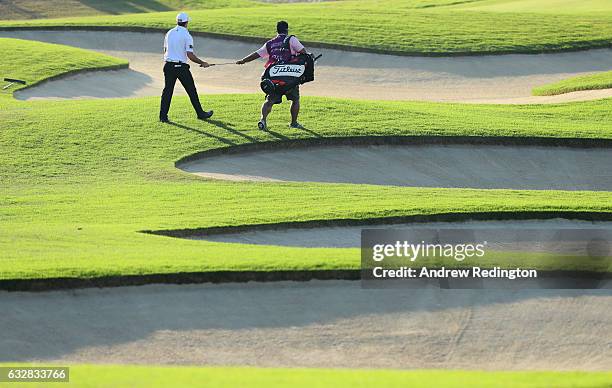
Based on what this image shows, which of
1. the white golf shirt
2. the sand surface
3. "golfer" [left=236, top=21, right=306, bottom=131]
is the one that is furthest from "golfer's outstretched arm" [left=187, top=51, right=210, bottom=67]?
the sand surface

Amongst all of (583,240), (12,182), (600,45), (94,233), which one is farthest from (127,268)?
(600,45)

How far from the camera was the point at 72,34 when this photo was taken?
43.8m

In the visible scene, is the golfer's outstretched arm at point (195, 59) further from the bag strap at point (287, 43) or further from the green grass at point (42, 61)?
the green grass at point (42, 61)

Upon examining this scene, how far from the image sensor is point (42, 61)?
115 ft

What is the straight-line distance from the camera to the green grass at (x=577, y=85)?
109 ft

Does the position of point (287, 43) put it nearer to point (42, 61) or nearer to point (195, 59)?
point (195, 59)

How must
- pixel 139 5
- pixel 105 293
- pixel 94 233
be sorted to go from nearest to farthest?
pixel 105 293 < pixel 94 233 < pixel 139 5

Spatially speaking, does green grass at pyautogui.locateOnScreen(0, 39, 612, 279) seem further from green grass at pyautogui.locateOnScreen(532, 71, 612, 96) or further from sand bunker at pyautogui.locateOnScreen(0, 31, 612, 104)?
sand bunker at pyautogui.locateOnScreen(0, 31, 612, 104)

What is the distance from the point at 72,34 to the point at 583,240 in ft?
102

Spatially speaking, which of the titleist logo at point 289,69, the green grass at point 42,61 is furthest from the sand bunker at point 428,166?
the green grass at point 42,61

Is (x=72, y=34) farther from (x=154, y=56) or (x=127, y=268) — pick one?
(x=127, y=268)

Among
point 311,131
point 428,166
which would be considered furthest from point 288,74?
point 428,166

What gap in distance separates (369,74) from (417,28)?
6.47m

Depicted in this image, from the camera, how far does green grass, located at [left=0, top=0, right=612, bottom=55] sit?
40.7 meters
